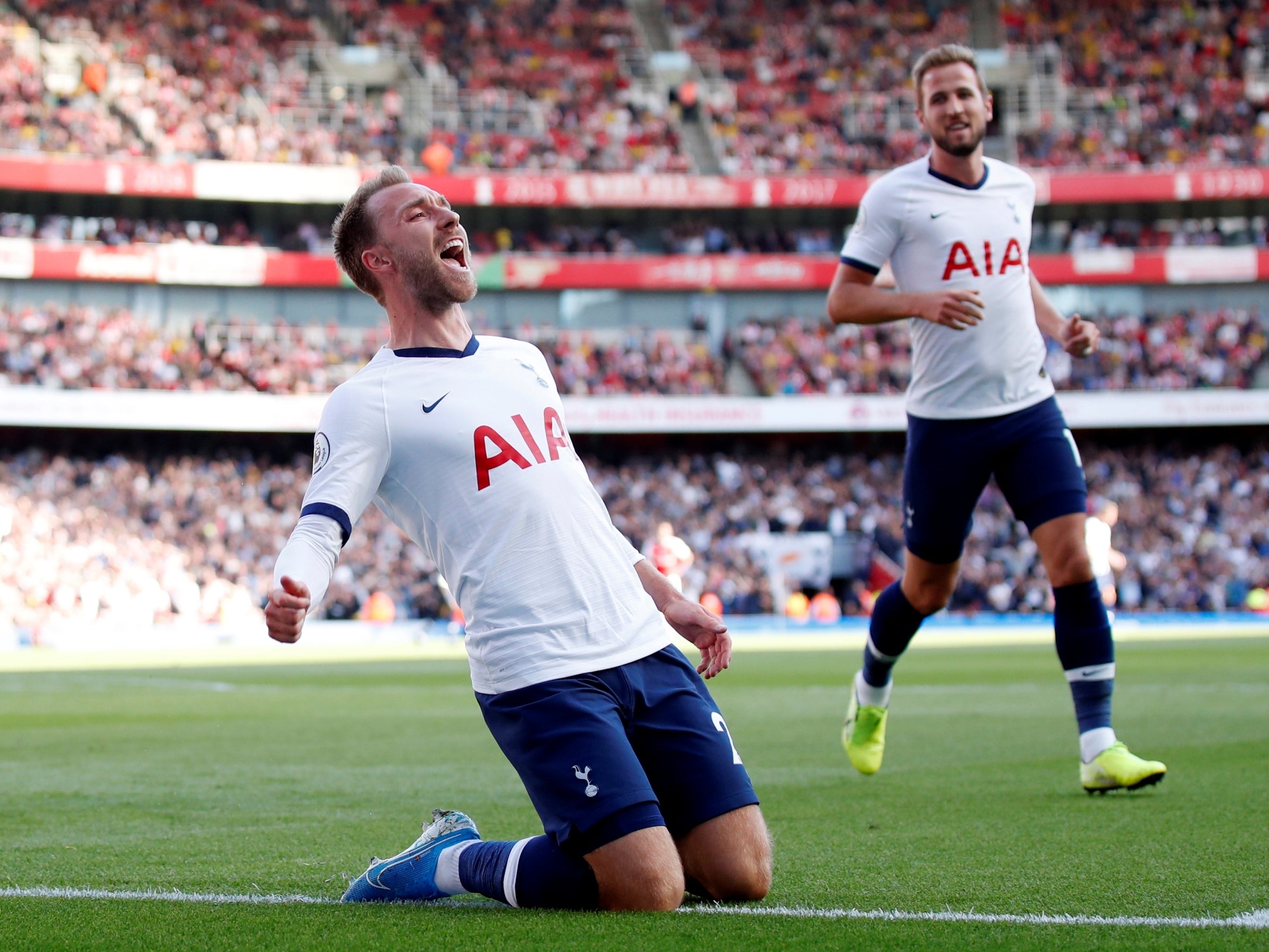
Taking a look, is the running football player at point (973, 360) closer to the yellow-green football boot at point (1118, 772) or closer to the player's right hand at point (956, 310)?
the yellow-green football boot at point (1118, 772)

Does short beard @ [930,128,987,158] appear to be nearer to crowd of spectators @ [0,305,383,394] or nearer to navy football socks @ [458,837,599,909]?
navy football socks @ [458,837,599,909]

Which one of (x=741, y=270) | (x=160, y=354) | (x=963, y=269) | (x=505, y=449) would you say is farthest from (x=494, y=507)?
(x=741, y=270)

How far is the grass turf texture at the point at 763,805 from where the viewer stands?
3219 mm

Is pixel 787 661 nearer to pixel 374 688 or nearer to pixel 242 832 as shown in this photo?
pixel 374 688

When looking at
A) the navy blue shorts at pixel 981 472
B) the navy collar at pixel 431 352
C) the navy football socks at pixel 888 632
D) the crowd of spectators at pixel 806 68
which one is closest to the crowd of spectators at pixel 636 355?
the crowd of spectators at pixel 806 68

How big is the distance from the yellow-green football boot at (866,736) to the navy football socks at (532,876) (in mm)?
3123

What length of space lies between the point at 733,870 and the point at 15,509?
96.6ft

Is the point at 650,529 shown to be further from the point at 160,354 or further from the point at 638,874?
the point at 638,874

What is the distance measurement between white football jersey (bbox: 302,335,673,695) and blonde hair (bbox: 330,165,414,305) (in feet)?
0.87

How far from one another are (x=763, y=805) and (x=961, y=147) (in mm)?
2748

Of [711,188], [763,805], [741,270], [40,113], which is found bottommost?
[763,805]

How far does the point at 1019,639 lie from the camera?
23.9 metres

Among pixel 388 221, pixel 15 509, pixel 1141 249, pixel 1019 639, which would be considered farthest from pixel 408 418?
pixel 1141 249

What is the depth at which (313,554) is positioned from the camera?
3.31 metres
